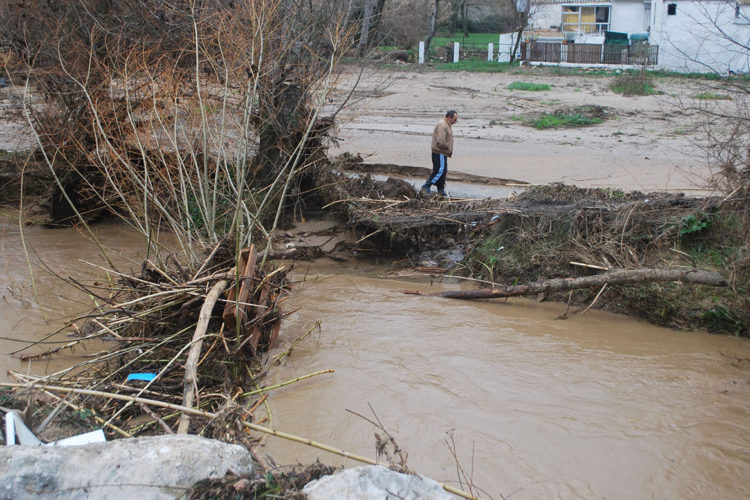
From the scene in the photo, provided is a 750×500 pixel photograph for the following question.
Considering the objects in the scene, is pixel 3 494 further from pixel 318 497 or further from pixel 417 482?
pixel 417 482

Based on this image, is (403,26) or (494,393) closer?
(494,393)

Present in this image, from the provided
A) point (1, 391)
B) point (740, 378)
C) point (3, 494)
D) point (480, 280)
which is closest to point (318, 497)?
point (3, 494)

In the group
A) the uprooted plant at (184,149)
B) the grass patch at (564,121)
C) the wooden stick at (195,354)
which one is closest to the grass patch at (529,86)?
the grass patch at (564,121)

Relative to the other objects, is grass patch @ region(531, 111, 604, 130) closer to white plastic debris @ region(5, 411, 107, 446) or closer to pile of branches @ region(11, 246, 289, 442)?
pile of branches @ region(11, 246, 289, 442)

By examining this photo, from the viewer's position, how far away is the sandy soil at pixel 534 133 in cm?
1398

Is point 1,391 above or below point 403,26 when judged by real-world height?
below

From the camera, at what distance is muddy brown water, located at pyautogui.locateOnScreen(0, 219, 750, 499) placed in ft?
17.1

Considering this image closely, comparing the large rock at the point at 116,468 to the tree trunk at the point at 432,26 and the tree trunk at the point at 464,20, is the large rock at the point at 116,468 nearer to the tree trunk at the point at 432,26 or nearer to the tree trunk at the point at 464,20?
the tree trunk at the point at 432,26

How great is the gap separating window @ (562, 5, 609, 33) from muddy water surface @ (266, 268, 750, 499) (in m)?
34.6

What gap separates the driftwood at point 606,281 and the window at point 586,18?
33.9 metres

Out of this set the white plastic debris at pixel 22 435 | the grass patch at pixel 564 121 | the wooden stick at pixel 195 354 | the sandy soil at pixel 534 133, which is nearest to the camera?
the white plastic debris at pixel 22 435

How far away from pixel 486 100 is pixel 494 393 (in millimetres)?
18118

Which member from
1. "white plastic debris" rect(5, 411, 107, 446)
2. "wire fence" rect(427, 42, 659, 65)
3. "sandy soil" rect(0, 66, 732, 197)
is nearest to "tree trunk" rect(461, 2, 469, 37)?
"wire fence" rect(427, 42, 659, 65)

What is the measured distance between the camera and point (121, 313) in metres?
6.19
